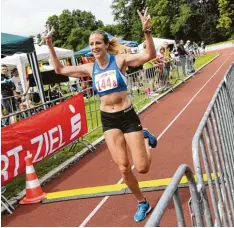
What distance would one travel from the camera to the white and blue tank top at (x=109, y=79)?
491 cm

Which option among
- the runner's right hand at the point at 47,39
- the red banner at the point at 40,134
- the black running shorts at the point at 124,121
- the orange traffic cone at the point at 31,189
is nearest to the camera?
the black running shorts at the point at 124,121

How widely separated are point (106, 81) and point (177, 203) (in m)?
2.76

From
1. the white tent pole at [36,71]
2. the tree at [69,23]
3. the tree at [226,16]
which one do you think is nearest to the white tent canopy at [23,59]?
the white tent pole at [36,71]

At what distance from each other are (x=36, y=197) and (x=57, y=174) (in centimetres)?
132

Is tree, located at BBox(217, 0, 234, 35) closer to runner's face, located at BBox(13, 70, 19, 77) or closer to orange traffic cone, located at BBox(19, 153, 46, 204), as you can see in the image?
runner's face, located at BBox(13, 70, 19, 77)

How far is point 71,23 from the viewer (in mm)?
127312

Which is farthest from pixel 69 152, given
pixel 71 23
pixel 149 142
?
pixel 71 23

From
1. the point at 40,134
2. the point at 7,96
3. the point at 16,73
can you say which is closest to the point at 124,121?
the point at 40,134

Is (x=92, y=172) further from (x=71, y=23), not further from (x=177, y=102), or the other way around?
(x=71, y=23)

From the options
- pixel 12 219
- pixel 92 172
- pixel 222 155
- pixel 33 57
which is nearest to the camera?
pixel 222 155

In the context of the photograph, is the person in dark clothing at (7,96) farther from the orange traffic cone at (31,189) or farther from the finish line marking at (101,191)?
the finish line marking at (101,191)

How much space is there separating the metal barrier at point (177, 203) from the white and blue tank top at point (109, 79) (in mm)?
2424

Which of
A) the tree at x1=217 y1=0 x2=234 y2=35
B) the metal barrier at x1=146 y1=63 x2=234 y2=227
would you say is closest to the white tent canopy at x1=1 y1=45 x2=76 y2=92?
the metal barrier at x1=146 y1=63 x2=234 y2=227

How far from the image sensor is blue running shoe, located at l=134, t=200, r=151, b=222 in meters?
5.06
